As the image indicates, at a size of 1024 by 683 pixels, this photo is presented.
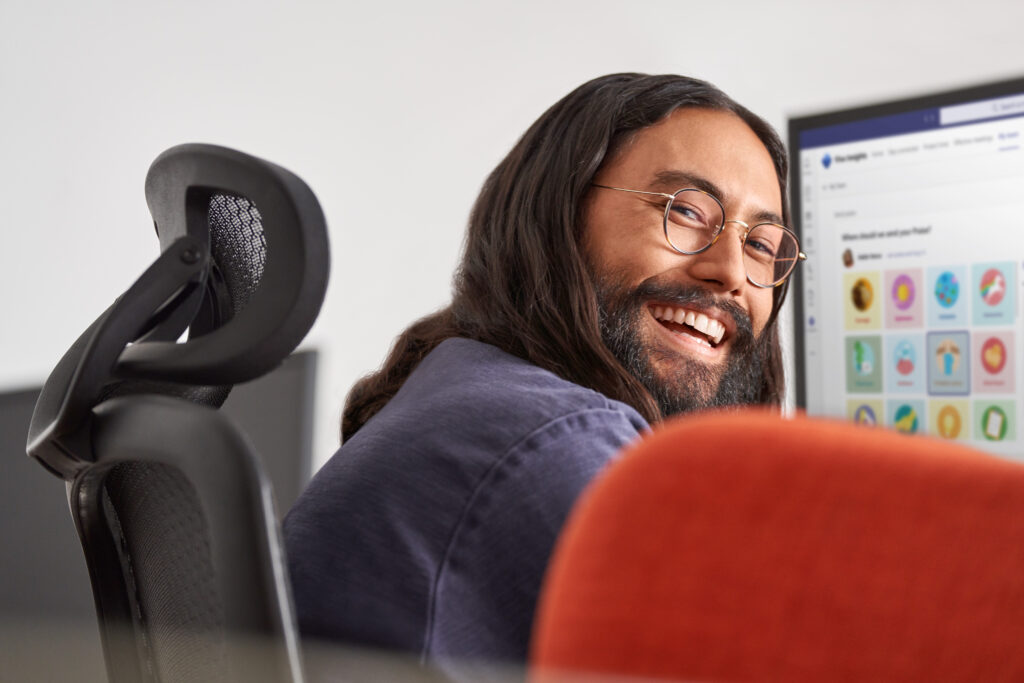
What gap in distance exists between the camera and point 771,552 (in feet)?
0.67

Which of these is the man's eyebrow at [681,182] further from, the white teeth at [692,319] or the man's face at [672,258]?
the white teeth at [692,319]

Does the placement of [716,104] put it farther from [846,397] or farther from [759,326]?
[846,397]

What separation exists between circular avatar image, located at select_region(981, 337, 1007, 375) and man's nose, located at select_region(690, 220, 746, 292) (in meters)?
0.53

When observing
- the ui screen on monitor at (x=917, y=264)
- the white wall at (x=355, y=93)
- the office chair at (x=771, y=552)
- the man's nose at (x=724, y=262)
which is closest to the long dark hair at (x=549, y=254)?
the man's nose at (x=724, y=262)

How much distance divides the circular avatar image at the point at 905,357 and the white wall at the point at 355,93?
399 millimetres

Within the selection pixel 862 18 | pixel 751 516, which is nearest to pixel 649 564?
pixel 751 516

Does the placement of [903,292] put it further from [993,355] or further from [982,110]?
[982,110]

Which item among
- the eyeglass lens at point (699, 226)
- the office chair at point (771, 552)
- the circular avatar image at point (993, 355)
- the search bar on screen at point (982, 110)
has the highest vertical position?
the office chair at point (771, 552)

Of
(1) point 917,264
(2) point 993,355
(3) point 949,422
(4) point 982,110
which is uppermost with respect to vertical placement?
(4) point 982,110

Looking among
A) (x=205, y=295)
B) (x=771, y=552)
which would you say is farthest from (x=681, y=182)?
(x=771, y=552)

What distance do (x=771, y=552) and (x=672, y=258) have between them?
0.89 m

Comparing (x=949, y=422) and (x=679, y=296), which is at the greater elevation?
(x=679, y=296)

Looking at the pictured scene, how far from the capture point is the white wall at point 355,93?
1.66 meters

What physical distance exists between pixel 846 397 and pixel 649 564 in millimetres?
1424
